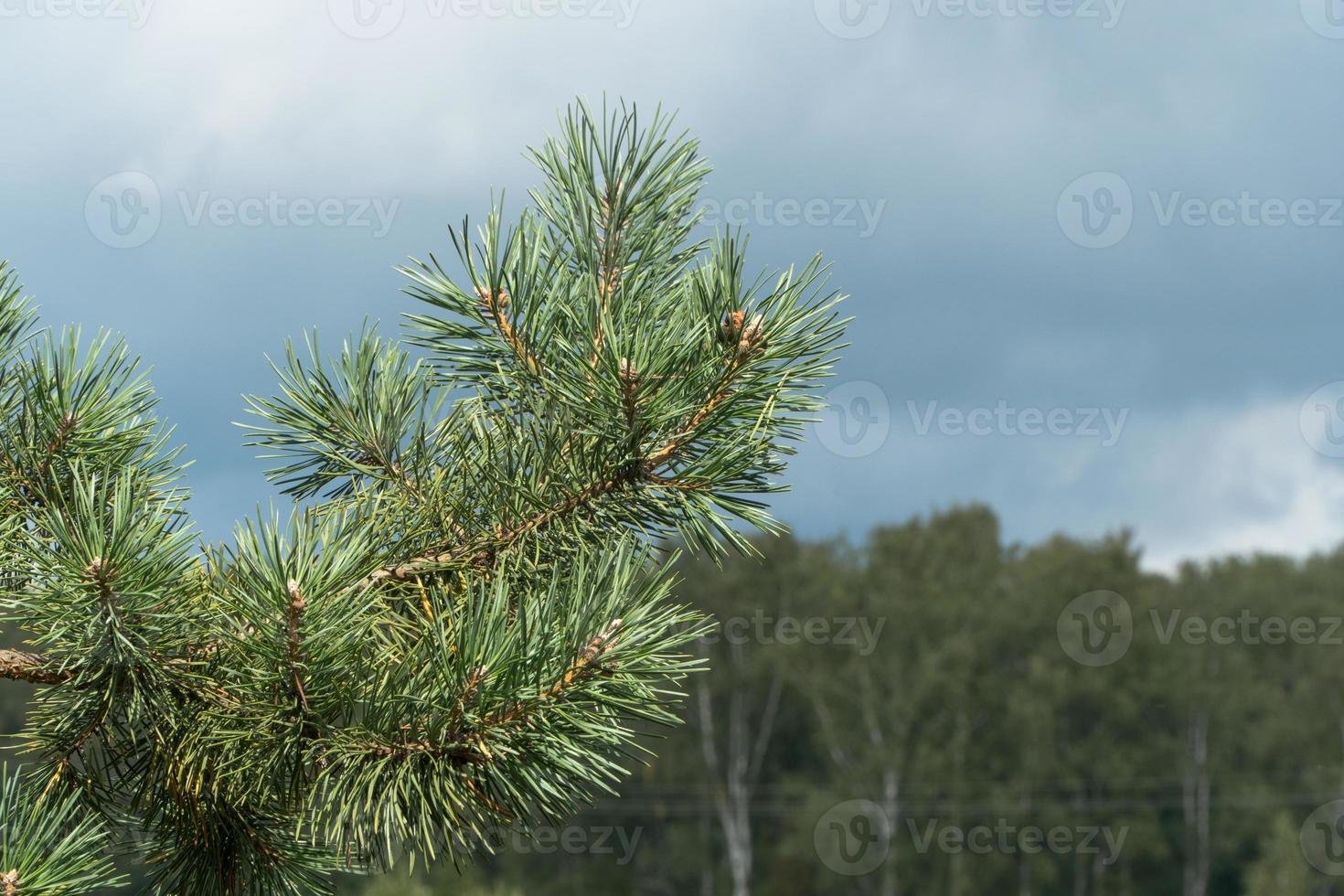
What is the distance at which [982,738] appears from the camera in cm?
3678

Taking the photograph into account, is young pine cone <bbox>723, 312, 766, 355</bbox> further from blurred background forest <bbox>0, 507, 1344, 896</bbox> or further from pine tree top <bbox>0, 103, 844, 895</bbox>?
blurred background forest <bbox>0, 507, 1344, 896</bbox>

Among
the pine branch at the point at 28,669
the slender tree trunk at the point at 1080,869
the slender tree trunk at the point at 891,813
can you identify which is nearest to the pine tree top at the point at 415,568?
the pine branch at the point at 28,669

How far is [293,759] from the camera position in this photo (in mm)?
2137

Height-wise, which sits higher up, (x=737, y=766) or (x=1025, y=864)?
(x=737, y=766)

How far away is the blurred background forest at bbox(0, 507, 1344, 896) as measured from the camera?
1400 inches

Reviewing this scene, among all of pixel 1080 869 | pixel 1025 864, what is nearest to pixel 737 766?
pixel 1025 864

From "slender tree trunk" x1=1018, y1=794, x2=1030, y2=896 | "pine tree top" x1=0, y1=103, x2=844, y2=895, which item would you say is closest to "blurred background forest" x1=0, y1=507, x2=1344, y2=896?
"slender tree trunk" x1=1018, y1=794, x2=1030, y2=896

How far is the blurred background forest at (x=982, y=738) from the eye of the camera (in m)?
35.6

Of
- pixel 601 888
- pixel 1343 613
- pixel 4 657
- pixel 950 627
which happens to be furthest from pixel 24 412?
pixel 1343 613

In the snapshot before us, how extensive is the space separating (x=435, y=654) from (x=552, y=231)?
906 millimetres

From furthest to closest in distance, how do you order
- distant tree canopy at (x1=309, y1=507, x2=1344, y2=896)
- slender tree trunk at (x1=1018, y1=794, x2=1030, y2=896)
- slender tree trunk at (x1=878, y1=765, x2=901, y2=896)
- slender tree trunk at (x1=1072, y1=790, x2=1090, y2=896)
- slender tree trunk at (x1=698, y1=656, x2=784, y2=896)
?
1. slender tree trunk at (x1=698, y1=656, x2=784, y2=896)
2. slender tree trunk at (x1=1072, y1=790, x2=1090, y2=896)
3. distant tree canopy at (x1=309, y1=507, x2=1344, y2=896)
4. slender tree trunk at (x1=1018, y1=794, x2=1030, y2=896)
5. slender tree trunk at (x1=878, y1=765, x2=901, y2=896)

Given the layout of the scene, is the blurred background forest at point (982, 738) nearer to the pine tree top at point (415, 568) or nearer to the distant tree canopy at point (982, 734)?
the distant tree canopy at point (982, 734)

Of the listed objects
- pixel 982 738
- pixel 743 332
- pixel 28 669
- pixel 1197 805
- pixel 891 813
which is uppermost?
pixel 743 332

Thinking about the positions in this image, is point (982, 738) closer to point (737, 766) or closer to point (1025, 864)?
point (1025, 864)
